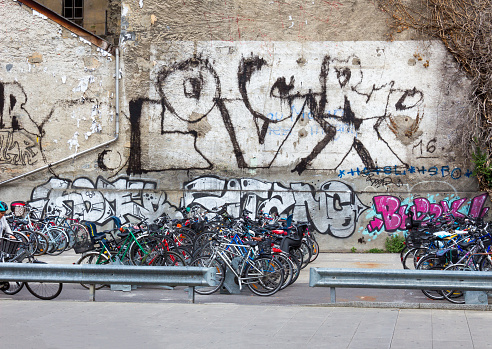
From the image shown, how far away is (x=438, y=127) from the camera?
1700 cm

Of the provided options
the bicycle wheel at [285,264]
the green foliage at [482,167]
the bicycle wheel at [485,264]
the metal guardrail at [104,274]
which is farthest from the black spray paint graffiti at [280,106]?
the metal guardrail at [104,274]

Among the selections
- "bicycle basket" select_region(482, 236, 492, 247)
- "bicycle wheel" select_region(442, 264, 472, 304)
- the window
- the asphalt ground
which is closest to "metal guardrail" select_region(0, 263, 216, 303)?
the asphalt ground

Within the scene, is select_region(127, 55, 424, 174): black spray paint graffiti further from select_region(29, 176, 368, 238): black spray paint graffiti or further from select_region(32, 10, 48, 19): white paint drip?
select_region(32, 10, 48, 19): white paint drip

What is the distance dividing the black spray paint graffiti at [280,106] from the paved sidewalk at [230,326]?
8.86 metres

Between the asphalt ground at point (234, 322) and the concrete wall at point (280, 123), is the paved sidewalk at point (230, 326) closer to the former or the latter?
the asphalt ground at point (234, 322)

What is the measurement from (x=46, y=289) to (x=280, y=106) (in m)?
9.58

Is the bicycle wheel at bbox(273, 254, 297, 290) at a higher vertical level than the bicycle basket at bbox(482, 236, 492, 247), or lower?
lower

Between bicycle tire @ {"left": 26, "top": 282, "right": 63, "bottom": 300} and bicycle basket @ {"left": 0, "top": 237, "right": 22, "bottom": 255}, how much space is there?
85 cm

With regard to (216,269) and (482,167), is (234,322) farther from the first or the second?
(482,167)

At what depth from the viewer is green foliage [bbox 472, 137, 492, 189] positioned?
16344 millimetres

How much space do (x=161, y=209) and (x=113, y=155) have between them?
217 centimetres

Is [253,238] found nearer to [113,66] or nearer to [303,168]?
[303,168]

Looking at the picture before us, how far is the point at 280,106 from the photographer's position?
56.9 ft

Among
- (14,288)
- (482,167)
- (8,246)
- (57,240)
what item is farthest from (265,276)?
(482,167)
